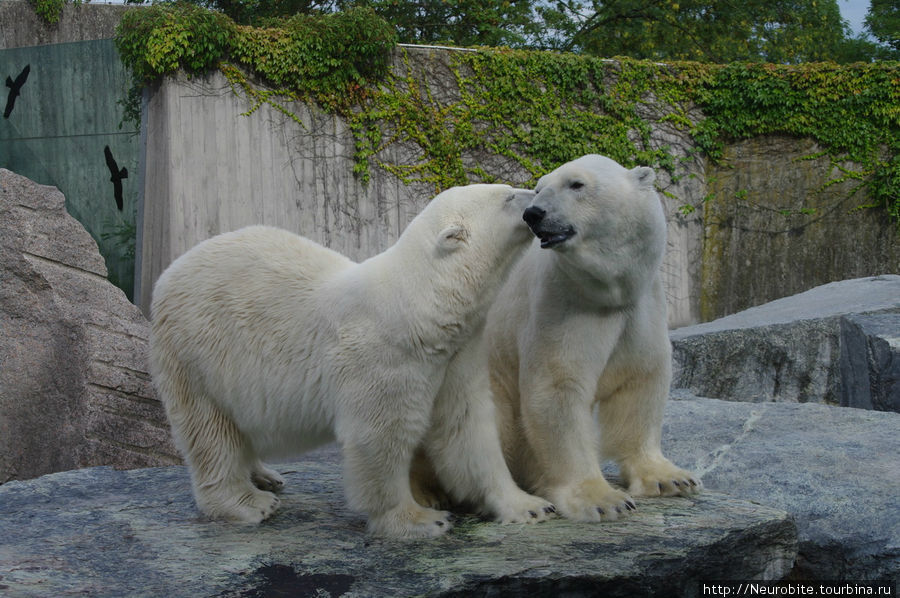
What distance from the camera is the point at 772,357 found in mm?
6879

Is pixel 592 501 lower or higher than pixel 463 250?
lower

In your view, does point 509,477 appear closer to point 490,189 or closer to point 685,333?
point 490,189

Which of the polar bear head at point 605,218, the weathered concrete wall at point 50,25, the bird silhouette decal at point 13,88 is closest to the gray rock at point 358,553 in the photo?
the polar bear head at point 605,218

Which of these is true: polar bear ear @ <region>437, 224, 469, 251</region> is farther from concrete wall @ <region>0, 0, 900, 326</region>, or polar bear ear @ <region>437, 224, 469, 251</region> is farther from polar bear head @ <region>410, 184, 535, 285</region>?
concrete wall @ <region>0, 0, 900, 326</region>

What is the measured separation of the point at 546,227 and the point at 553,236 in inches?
1.8

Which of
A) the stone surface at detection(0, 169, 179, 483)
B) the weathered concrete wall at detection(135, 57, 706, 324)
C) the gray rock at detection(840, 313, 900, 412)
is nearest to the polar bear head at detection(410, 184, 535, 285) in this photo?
the stone surface at detection(0, 169, 179, 483)

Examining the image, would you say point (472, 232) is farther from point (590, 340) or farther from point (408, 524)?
point (408, 524)

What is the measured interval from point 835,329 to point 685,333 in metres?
1.18

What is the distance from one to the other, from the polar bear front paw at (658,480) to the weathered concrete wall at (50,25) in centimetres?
1130

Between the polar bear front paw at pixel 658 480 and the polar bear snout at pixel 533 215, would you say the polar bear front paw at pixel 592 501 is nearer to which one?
the polar bear front paw at pixel 658 480

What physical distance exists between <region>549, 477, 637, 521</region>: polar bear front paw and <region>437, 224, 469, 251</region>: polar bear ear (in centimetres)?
95

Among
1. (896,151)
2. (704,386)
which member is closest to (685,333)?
(704,386)

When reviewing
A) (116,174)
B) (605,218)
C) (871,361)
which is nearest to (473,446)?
(605,218)

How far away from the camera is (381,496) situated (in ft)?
9.64
